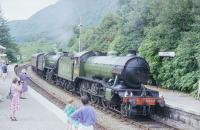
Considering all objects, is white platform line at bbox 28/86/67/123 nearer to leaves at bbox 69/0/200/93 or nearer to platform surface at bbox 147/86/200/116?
platform surface at bbox 147/86/200/116

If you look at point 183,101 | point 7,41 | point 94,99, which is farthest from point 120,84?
point 7,41

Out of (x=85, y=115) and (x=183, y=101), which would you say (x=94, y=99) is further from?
(x=85, y=115)

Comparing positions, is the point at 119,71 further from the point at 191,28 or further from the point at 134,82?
the point at 191,28

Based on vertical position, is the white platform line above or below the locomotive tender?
below

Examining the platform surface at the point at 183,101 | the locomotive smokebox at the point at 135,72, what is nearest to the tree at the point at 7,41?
the platform surface at the point at 183,101

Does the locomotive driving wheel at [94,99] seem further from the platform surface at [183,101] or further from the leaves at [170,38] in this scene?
the leaves at [170,38]

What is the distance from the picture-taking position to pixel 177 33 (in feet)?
102

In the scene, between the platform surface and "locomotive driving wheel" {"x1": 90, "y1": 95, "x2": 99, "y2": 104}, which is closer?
the platform surface

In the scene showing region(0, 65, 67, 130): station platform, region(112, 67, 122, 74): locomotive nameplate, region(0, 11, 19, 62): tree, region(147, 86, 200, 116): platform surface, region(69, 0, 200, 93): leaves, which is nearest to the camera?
region(0, 65, 67, 130): station platform

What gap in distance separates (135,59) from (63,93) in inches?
451

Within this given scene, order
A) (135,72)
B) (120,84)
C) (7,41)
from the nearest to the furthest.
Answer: (135,72), (120,84), (7,41)

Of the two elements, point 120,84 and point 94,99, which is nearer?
point 120,84

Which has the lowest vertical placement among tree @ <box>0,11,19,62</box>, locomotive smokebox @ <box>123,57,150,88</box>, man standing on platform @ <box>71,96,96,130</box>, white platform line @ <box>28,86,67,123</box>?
white platform line @ <box>28,86,67,123</box>

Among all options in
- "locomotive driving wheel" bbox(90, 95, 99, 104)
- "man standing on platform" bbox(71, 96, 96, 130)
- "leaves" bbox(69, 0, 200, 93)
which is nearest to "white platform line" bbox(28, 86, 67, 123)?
"locomotive driving wheel" bbox(90, 95, 99, 104)
